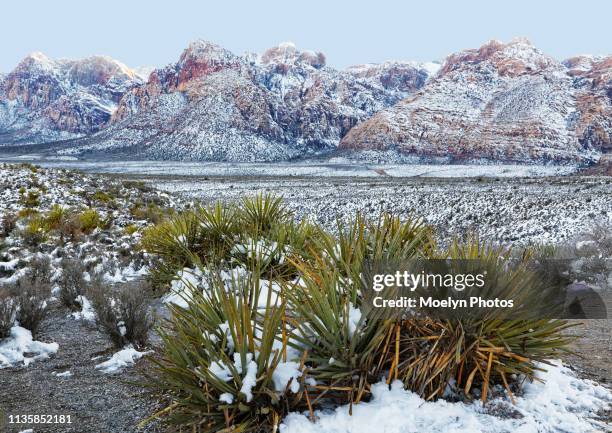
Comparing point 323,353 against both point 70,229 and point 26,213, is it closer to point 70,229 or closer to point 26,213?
point 70,229

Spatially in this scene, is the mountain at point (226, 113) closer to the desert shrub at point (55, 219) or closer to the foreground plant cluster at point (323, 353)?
the desert shrub at point (55, 219)

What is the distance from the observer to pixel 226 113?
5369 inches

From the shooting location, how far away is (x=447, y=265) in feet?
12.8

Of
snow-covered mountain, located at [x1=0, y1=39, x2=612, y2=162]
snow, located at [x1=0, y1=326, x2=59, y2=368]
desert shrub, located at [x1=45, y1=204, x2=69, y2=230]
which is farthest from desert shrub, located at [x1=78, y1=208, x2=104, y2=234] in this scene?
snow-covered mountain, located at [x1=0, y1=39, x2=612, y2=162]

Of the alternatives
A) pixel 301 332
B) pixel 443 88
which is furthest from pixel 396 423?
pixel 443 88

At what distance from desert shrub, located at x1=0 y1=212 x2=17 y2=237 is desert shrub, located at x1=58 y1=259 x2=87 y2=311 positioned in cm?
622

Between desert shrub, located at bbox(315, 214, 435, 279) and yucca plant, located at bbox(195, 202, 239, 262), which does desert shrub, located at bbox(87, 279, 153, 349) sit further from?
desert shrub, located at bbox(315, 214, 435, 279)

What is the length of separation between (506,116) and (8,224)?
104 m

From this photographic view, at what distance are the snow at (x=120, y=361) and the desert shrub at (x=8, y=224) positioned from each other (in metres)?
10.0

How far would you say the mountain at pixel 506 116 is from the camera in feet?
301

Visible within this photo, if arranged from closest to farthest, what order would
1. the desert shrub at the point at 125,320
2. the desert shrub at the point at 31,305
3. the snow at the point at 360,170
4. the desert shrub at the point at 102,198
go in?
the desert shrub at the point at 125,320, the desert shrub at the point at 31,305, the desert shrub at the point at 102,198, the snow at the point at 360,170

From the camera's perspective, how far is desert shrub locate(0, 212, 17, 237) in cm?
1352

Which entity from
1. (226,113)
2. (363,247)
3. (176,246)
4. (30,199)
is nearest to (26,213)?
(30,199)

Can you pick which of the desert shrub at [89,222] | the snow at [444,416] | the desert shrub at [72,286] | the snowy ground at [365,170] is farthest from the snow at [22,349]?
the snowy ground at [365,170]
